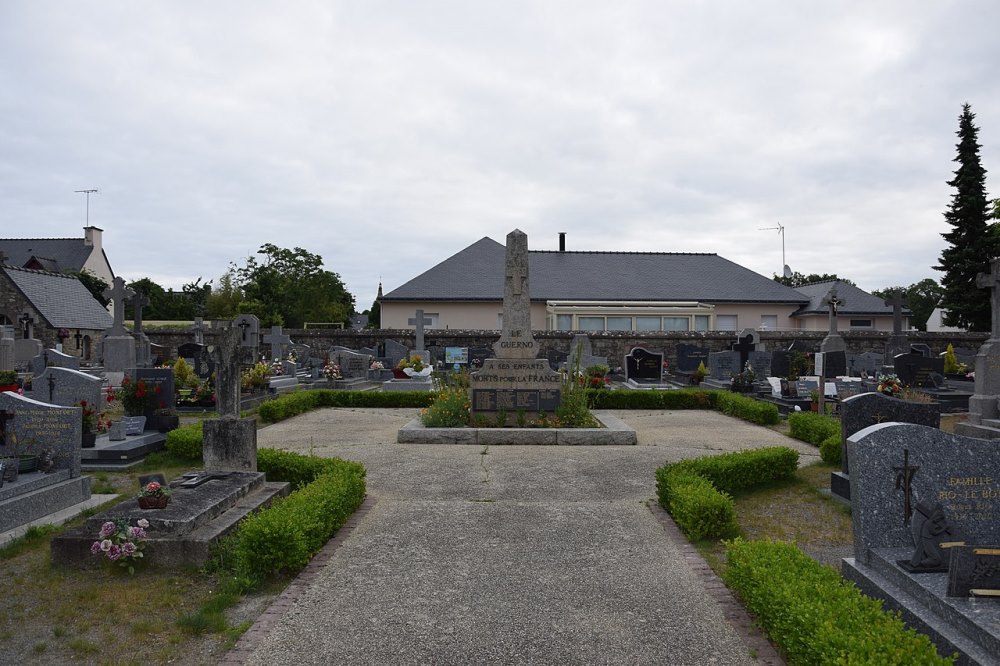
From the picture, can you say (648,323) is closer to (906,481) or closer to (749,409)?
(749,409)

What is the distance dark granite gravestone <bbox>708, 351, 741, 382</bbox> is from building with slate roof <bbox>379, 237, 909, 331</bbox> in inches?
412

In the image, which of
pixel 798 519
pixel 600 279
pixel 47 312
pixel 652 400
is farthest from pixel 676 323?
pixel 47 312

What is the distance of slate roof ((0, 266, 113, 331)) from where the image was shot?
96.0 feet

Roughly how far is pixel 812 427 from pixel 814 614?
8031mm

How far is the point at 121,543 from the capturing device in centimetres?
498

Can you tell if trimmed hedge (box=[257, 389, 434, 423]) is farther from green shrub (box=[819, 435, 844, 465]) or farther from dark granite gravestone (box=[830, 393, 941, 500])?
dark granite gravestone (box=[830, 393, 941, 500])

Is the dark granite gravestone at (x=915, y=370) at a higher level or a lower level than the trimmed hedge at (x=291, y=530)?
higher

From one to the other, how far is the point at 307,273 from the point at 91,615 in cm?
4965

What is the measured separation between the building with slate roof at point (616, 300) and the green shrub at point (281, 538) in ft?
84.0

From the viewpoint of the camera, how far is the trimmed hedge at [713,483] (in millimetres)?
5801

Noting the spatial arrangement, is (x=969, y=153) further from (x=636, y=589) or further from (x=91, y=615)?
(x=91, y=615)

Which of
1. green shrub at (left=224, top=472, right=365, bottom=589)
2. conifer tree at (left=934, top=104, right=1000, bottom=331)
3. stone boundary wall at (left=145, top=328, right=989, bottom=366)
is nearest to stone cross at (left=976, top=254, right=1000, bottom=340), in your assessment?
green shrub at (left=224, top=472, right=365, bottom=589)

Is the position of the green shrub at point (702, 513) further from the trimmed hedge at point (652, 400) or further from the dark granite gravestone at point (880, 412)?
the trimmed hedge at point (652, 400)

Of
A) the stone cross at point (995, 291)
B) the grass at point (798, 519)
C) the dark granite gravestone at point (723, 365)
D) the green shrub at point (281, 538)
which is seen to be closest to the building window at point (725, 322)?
the dark granite gravestone at point (723, 365)
